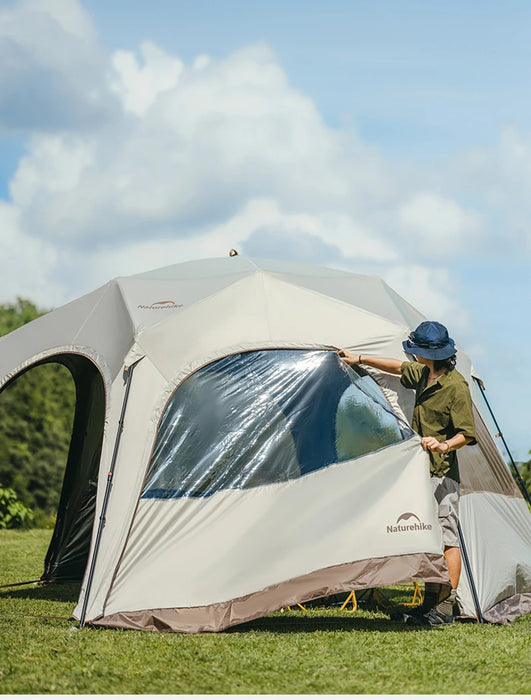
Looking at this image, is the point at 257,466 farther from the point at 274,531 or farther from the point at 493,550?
the point at 493,550

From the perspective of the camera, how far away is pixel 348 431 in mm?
6023

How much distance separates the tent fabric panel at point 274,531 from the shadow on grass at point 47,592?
1.80 meters

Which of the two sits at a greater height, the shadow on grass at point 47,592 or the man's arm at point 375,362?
the man's arm at point 375,362

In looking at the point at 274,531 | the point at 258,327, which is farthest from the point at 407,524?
the point at 258,327

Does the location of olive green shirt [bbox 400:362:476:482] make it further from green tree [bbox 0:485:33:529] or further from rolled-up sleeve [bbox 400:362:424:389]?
green tree [bbox 0:485:33:529]

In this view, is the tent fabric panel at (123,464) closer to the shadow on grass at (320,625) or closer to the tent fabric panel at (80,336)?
the tent fabric panel at (80,336)

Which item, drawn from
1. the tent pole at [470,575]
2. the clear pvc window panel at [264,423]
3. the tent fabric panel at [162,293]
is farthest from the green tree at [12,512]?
the tent pole at [470,575]

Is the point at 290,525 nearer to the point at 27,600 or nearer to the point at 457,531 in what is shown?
the point at 457,531

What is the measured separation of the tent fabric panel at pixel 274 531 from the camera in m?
5.52

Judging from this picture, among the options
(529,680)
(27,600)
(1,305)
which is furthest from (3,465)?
(529,680)

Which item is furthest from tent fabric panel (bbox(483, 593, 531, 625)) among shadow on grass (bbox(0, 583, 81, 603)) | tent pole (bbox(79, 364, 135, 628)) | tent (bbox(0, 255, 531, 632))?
shadow on grass (bbox(0, 583, 81, 603))

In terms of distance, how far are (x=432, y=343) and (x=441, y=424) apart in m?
0.51

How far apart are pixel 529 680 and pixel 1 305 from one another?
1611cm

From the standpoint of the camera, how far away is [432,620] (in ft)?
18.8
